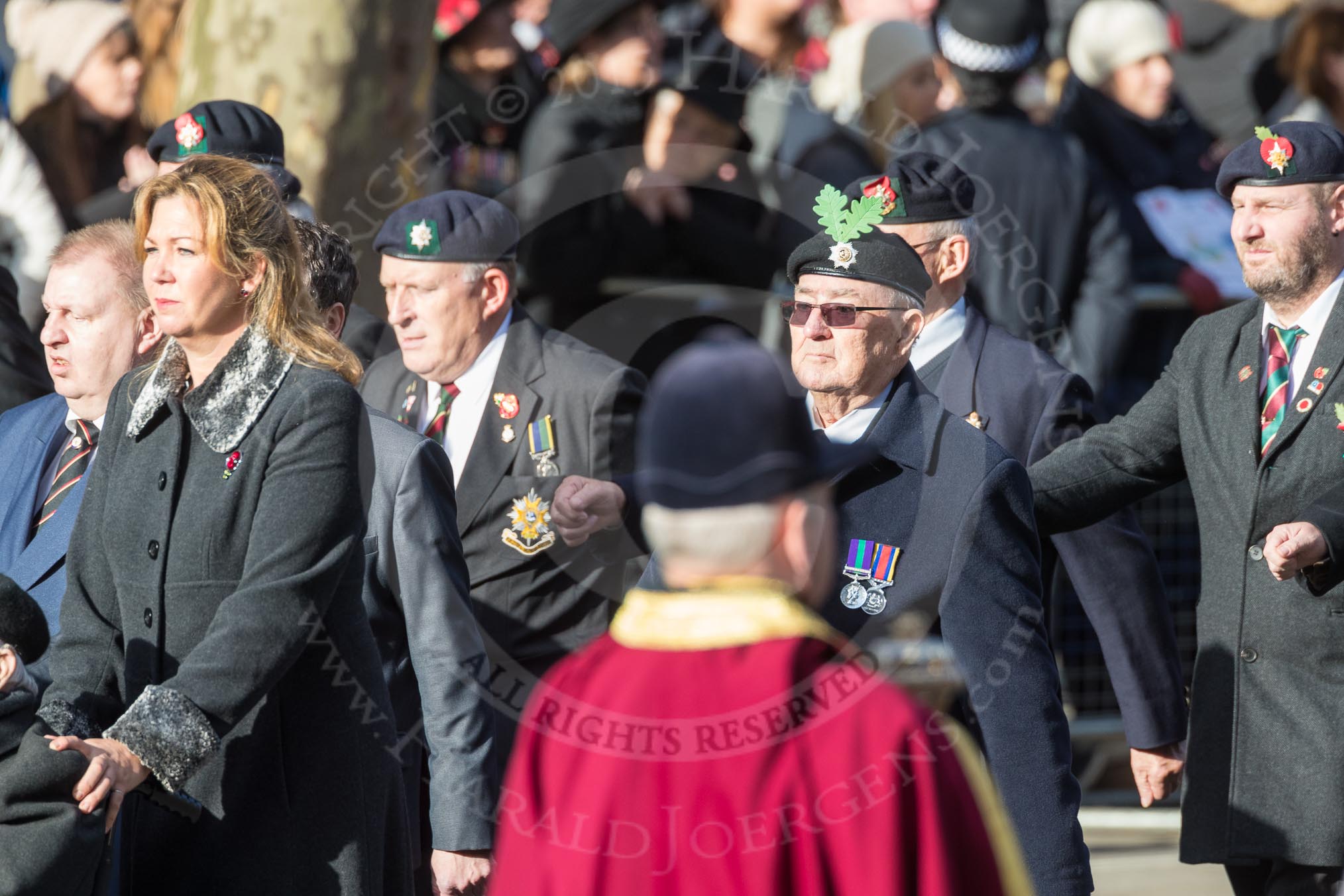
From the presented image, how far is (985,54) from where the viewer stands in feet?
25.6

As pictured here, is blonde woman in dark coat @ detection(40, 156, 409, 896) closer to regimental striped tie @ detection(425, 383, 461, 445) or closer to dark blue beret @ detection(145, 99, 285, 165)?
regimental striped tie @ detection(425, 383, 461, 445)

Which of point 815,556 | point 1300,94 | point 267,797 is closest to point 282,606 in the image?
point 267,797

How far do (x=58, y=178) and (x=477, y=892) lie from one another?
15.0 ft

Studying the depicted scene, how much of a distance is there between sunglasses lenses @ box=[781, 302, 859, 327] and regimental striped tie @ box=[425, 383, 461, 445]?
1.43 metres

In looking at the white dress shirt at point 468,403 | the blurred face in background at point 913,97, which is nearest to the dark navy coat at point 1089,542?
the white dress shirt at point 468,403

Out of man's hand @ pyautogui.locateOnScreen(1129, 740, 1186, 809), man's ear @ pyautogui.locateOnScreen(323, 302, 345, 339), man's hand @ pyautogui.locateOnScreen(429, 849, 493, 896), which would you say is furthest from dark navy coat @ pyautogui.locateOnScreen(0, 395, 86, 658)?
man's hand @ pyautogui.locateOnScreen(1129, 740, 1186, 809)

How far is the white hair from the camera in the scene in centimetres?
265

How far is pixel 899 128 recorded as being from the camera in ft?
27.5

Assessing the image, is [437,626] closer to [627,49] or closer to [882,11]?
[627,49]

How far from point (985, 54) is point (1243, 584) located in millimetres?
3294

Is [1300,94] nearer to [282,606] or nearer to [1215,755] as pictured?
[1215,755]

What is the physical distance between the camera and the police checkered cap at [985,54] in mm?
7801

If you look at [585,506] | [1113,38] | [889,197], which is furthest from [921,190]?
[1113,38]

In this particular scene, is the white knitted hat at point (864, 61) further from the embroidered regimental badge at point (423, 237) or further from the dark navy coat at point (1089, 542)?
the dark navy coat at point (1089, 542)
